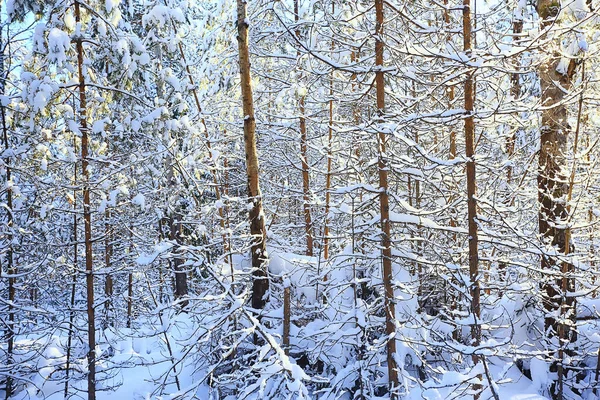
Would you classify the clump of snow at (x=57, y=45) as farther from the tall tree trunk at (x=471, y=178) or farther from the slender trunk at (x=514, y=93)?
the slender trunk at (x=514, y=93)

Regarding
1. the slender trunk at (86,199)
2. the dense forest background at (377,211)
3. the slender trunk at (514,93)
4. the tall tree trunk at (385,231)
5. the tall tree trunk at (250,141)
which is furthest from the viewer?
the slender trunk at (86,199)

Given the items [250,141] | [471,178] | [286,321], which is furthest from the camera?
[250,141]

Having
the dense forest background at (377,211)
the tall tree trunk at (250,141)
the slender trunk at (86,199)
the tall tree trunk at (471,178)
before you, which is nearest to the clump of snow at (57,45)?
the dense forest background at (377,211)

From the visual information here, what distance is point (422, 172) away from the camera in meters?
5.42

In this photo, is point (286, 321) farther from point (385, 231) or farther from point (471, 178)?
point (471, 178)

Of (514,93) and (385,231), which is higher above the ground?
(514,93)

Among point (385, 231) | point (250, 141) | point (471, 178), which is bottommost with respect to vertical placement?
point (385, 231)

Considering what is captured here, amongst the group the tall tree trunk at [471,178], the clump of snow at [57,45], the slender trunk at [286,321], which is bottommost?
the slender trunk at [286,321]

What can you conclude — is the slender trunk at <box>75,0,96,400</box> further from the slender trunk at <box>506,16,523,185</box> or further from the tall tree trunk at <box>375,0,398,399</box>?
the slender trunk at <box>506,16,523,185</box>

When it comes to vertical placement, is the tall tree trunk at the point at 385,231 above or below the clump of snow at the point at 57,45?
below

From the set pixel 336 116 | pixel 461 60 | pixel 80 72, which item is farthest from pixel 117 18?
pixel 461 60

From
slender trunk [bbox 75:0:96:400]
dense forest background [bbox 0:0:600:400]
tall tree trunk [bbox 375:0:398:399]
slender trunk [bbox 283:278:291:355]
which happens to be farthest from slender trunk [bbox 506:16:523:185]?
slender trunk [bbox 75:0:96:400]

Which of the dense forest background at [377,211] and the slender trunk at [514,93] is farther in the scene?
the slender trunk at [514,93]

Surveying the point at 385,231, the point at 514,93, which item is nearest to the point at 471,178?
the point at 385,231
